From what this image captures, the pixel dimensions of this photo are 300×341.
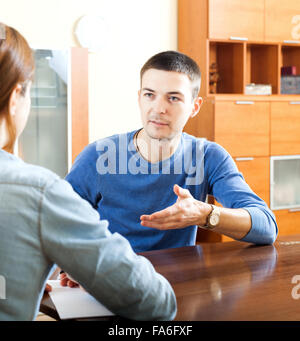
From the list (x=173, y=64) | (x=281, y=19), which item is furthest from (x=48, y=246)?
(x=281, y=19)

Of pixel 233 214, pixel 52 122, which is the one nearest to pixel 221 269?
pixel 233 214

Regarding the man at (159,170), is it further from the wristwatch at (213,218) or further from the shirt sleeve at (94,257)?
the shirt sleeve at (94,257)

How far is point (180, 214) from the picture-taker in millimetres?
1400

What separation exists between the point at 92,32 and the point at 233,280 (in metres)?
2.99

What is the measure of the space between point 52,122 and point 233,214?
2.22 meters

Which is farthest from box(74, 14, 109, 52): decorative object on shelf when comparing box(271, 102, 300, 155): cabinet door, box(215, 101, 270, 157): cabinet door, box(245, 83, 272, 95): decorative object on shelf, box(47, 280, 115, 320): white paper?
box(47, 280, 115, 320): white paper

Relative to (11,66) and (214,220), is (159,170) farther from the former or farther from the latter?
(11,66)

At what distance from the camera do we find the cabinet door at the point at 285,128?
405cm

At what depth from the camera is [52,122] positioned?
3459 millimetres

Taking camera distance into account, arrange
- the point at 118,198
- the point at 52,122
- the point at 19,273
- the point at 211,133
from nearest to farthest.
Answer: the point at 19,273
the point at 118,198
the point at 52,122
the point at 211,133

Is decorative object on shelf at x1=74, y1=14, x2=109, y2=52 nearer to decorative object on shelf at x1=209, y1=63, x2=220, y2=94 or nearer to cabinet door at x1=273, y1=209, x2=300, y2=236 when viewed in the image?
decorative object on shelf at x1=209, y1=63, x2=220, y2=94

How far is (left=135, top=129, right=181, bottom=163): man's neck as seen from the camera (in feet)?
5.90
